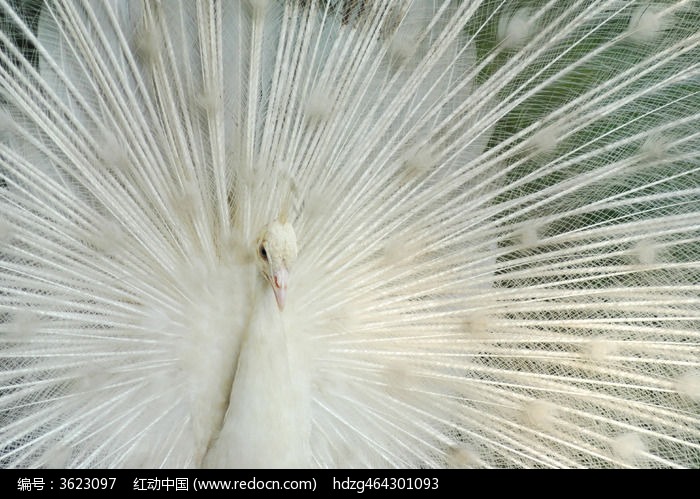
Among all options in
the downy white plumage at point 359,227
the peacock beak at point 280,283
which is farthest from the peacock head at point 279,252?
the downy white plumage at point 359,227

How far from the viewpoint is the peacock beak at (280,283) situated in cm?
175

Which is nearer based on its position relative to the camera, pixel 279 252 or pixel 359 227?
pixel 279 252

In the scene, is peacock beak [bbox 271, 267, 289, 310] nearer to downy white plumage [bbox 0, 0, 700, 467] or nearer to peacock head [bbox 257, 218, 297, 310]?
peacock head [bbox 257, 218, 297, 310]

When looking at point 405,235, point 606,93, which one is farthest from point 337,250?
point 606,93

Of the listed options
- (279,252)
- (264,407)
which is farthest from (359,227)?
(264,407)

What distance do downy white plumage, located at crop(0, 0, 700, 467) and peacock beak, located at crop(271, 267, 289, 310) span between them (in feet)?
0.47

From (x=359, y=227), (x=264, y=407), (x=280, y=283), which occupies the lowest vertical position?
(x=264, y=407)

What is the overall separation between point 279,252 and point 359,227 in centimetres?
34

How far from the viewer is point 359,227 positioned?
6.69 feet

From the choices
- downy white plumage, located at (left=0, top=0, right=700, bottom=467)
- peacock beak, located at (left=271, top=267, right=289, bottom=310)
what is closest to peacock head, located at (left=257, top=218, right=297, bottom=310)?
peacock beak, located at (left=271, top=267, right=289, bottom=310)

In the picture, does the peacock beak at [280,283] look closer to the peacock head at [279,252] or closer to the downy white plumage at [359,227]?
the peacock head at [279,252]

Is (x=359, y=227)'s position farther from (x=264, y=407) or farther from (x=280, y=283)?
(x=264, y=407)

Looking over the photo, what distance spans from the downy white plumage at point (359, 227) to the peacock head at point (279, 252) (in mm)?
155
